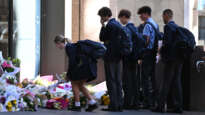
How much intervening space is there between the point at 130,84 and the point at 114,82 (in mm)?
517

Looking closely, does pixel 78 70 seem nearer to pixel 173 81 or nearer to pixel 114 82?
pixel 114 82

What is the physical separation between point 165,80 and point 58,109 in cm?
192

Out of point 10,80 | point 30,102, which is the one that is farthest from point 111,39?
point 10,80

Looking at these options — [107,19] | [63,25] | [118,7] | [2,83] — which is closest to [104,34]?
[107,19]

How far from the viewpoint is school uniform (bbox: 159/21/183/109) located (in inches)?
383

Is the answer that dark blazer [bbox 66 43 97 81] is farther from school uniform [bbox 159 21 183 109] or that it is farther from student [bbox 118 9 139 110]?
school uniform [bbox 159 21 183 109]

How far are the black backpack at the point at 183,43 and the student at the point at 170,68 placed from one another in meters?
0.07

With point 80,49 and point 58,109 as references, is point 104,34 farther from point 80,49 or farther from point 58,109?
point 58,109

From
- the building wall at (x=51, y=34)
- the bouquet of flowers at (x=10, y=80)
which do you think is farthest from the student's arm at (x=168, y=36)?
the building wall at (x=51, y=34)

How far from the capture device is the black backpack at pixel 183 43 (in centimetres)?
964

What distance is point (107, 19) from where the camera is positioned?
9.67 meters

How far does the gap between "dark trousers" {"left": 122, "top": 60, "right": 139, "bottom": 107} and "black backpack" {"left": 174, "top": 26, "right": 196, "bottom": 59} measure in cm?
93

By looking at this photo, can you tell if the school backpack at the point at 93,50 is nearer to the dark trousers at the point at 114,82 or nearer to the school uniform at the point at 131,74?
the dark trousers at the point at 114,82

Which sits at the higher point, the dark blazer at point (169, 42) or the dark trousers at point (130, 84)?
the dark blazer at point (169, 42)
